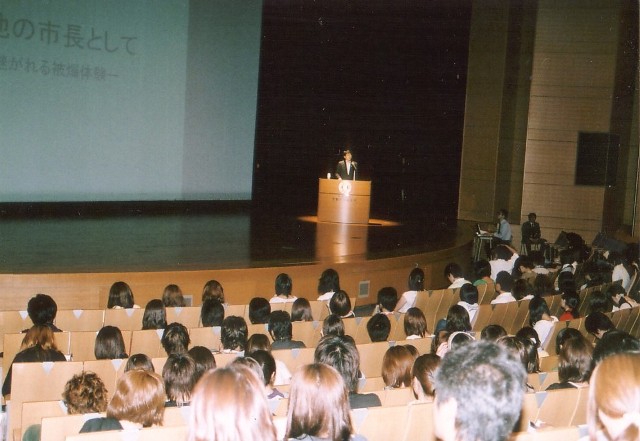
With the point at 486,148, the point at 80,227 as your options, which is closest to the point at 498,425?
the point at 80,227

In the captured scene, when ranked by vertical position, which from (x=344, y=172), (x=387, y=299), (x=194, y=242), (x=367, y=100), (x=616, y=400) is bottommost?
(x=194, y=242)

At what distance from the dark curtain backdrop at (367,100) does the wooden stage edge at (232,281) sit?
638cm

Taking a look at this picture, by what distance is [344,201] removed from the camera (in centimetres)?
1299

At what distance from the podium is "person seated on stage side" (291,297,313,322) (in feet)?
22.7

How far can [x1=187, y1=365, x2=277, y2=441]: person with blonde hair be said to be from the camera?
6.26ft

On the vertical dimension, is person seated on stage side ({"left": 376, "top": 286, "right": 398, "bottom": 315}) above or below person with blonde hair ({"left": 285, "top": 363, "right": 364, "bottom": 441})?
below

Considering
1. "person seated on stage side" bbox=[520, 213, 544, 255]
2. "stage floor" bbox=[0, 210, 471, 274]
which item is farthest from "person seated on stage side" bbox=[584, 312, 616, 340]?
"person seated on stage side" bbox=[520, 213, 544, 255]

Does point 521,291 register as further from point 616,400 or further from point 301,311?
point 616,400

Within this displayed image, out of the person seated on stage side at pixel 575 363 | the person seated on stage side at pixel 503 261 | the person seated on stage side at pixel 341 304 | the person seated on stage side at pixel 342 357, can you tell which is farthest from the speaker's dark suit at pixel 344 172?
the person seated on stage side at pixel 342 357

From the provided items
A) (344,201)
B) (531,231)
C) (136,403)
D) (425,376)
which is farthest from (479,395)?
(531,231)

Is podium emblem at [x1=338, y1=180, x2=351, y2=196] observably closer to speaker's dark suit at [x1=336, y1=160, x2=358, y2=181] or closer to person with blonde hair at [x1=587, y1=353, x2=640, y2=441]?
speaker's dark suit at [x1=336, y1=160, x2=358, y2=181]

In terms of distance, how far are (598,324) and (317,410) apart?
3.45 metres

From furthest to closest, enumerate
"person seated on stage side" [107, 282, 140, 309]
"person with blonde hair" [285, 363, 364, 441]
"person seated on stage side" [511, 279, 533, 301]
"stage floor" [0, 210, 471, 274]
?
"stage floor" [0, 210, 471, 274]
"person seated on stage side" [511, 279, 533, 301]
"person seated on stage side" [107, 282, 140, 309]
"person with blonde hair" [285, 363, 364, 441]

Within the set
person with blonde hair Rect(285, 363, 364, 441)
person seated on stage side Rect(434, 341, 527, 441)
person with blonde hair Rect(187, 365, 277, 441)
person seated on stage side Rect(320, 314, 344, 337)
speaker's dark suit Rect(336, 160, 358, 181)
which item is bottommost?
person seated on stage side Rect(320, 314, 344, 337)
